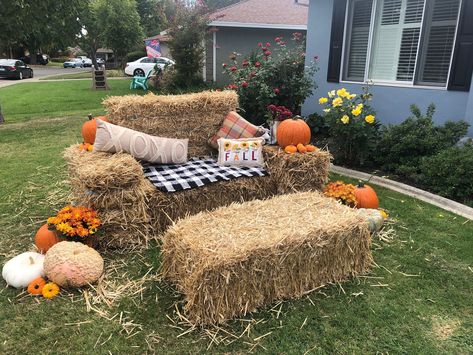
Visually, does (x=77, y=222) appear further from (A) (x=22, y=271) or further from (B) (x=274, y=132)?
(B) (x=274, y=132)

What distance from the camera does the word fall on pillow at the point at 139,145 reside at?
380cm

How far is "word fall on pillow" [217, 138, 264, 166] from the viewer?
4.25 m

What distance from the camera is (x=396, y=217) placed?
13.8 ft

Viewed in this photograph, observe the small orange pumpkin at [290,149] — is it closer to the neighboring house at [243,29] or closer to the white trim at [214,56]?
the neighboring house at [243,29]

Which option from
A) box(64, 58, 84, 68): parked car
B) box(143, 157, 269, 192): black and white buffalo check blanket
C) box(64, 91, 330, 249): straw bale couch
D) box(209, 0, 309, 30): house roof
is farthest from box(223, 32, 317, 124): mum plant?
box(64, 58, 84, 68): parked car

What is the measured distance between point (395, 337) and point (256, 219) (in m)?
1.21

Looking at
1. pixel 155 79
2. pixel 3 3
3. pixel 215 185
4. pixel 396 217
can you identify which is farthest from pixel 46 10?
pixel 396 217

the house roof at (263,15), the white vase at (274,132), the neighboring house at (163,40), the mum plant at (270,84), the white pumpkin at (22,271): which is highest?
the house roof at (263,15)

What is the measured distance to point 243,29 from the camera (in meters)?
14.4

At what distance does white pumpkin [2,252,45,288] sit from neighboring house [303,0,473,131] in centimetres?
551

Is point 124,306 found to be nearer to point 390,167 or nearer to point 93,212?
point 93,212

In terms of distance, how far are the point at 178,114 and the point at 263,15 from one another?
11.4m

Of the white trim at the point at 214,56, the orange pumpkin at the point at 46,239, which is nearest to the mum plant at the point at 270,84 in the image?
the orange pumpkin at the point at 46,239

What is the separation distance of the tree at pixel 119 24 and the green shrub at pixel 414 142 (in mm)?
29115
